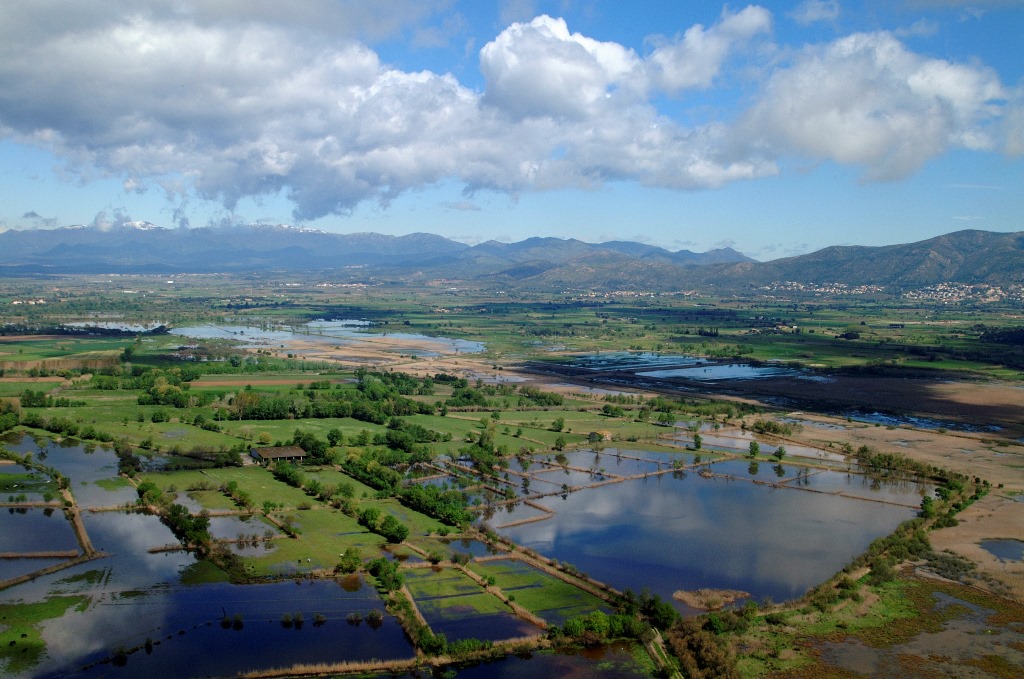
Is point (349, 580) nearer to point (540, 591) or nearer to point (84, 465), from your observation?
point (540, 591)

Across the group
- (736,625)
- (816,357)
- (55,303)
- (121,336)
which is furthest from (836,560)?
(55,303)

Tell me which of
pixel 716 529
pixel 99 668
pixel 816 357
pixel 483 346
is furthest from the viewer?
pixel 483 346

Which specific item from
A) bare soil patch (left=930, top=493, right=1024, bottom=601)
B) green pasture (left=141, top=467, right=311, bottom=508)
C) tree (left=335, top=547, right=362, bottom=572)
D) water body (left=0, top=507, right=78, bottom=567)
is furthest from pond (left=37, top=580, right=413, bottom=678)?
bare soil patch (left=930, top=493, right=1024, bottom=601)

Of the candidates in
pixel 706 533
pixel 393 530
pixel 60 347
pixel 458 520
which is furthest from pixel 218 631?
pixel 60 347

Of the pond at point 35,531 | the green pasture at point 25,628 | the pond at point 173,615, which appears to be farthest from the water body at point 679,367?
the green pasture at point 25,628

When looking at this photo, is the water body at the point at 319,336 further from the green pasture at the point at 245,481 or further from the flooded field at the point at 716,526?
the flooded field at the point at 716,526

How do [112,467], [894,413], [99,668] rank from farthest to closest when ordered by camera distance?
[894,413]
[112,467]
[99,668]

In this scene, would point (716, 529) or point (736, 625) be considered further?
point (716, 529)

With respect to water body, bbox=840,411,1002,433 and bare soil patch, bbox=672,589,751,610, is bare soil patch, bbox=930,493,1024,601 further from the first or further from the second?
water body, bbox=840,411,1002,433

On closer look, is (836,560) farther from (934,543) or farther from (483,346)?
(483,346)
